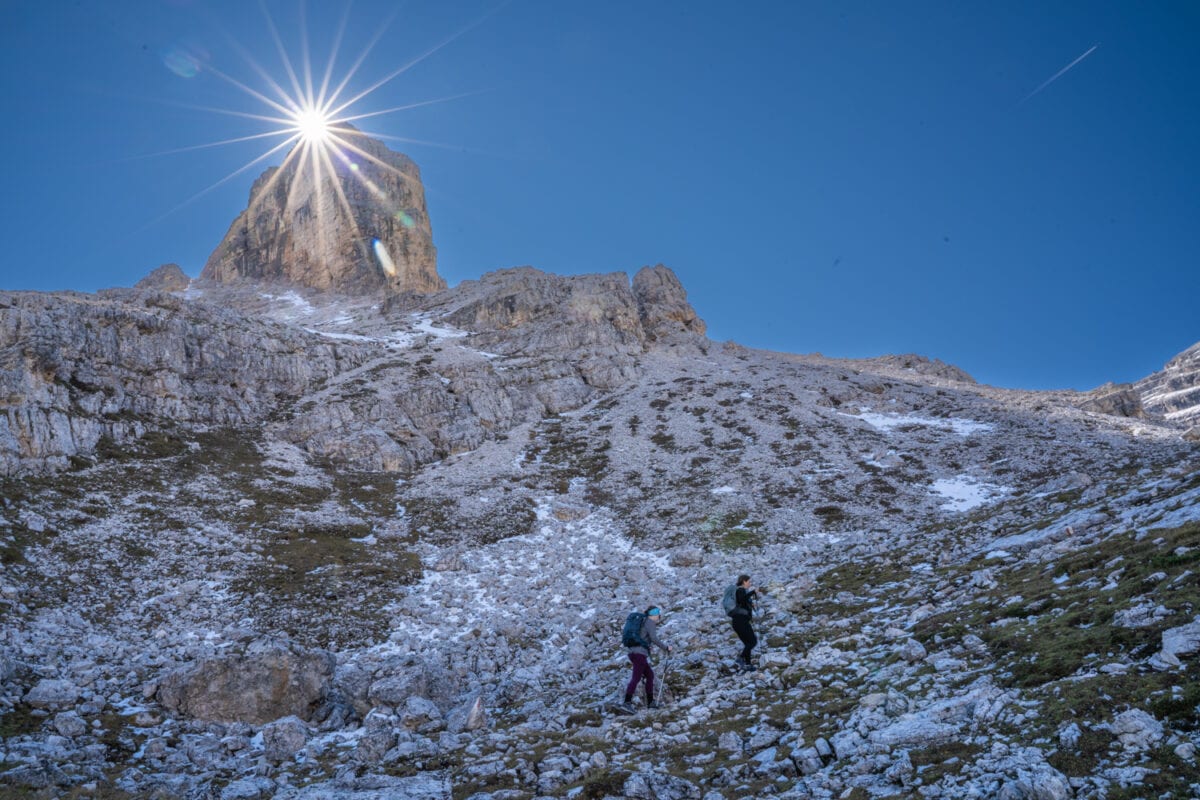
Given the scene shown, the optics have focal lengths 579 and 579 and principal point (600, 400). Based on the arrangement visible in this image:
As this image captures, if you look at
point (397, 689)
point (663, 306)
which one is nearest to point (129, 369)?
point (397, 689)

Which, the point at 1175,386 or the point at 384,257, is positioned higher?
the point at 384,257

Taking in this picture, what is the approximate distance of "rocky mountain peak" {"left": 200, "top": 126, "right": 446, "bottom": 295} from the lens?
477 ft

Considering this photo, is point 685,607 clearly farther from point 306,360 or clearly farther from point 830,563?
→ point 306,360

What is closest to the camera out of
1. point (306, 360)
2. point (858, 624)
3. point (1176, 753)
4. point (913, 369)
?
point (1176, 753)

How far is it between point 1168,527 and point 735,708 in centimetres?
1143

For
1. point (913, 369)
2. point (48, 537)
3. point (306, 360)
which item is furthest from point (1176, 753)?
point (913, 369)

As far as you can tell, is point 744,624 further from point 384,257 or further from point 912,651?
point 384,257

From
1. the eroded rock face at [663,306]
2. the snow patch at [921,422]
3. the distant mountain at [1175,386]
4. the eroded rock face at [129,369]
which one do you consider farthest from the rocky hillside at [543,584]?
the distant mountain at [1175,386]

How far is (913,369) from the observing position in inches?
→ 3775

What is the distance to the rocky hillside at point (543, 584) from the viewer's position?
29.6ft

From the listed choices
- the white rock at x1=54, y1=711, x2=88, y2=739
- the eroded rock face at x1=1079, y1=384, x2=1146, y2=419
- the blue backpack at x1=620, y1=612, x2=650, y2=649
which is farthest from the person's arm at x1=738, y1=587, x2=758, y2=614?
the eroded rock face at x1=1079, y1=384, x2=1146, y2=419

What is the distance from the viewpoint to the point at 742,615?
15.0m

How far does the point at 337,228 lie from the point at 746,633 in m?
158

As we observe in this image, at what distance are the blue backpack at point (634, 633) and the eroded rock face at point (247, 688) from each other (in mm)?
9078
